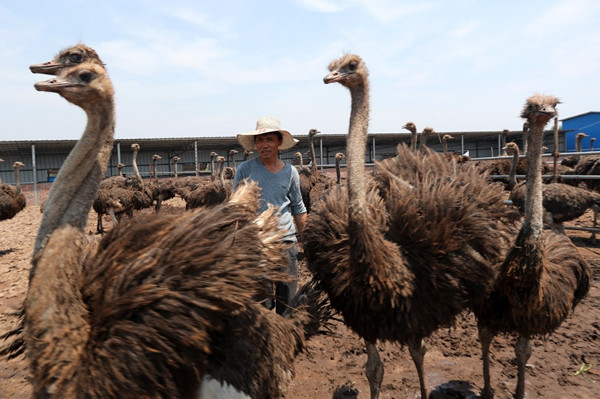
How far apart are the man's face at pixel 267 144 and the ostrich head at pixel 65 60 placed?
4.60 feet

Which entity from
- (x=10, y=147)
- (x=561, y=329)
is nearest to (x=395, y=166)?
(x=561, y=329)

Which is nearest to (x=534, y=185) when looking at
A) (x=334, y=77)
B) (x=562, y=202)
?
(x=334, y=77)

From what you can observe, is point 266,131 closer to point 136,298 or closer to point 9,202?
point 136,298

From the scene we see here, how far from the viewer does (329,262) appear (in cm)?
291

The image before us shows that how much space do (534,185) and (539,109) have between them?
572 mm

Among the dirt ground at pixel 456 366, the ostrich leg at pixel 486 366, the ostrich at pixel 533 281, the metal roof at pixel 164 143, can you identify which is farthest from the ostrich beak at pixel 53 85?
the metal roof at pixel 164 143

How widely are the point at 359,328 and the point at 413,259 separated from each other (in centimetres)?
58

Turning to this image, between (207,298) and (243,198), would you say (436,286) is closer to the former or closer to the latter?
(243,198)

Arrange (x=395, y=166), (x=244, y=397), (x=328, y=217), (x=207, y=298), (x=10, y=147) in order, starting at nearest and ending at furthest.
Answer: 1. (x=207, y=298)
2. (x=244, y=397)
3. (x=328, y=217)
4. (x=395, y=166)
5. (x=10, y=147)

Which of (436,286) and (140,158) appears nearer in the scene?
(436,286)

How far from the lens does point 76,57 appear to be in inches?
79.7

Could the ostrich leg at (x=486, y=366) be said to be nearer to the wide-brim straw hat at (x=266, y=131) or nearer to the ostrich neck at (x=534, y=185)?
the ostrich neck at (x=534, y=185)

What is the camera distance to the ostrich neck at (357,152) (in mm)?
2687

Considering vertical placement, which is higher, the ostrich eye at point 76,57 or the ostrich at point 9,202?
the ostrich eye at point 76,57
